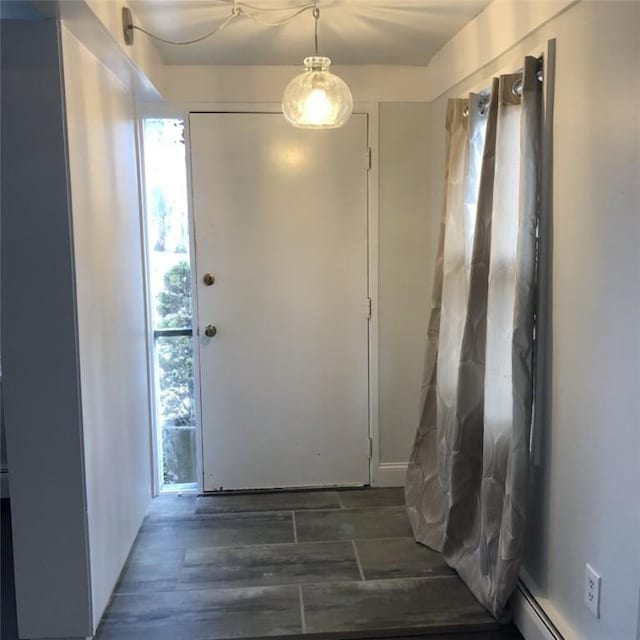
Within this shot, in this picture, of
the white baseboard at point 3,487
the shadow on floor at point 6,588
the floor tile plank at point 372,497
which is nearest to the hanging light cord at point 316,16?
the floor tile plank at point 372,497

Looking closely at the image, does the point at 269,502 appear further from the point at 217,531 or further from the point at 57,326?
the point at 57,326

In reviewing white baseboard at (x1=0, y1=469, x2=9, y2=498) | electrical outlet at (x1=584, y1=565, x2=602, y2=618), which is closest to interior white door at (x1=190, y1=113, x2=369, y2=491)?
white baseboard at (x1=0, y1=469, x2=9, y2=498)

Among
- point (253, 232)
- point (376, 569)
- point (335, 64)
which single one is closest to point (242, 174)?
point (253, 232)

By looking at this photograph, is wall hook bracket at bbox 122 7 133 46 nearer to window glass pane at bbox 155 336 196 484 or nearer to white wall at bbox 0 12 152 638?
white wall at bbox 0 12 152 638

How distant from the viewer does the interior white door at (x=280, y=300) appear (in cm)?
309

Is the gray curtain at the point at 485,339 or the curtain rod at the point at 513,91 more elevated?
the curtain rod at the point at 513,91

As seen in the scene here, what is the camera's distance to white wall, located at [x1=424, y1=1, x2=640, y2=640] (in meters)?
1.55

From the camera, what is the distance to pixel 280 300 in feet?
10.5

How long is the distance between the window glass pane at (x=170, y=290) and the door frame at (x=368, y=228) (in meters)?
0.05

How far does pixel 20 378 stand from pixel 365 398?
71.6 inches

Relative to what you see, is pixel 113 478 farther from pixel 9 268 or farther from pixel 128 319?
pixel 9 268

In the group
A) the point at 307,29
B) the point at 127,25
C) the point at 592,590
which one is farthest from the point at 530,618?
the point at 127,25

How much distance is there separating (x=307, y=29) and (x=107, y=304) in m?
1.35

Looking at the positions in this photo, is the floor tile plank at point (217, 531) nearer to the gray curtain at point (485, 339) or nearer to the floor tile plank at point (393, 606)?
the floor tile plank at point (393, 606)
